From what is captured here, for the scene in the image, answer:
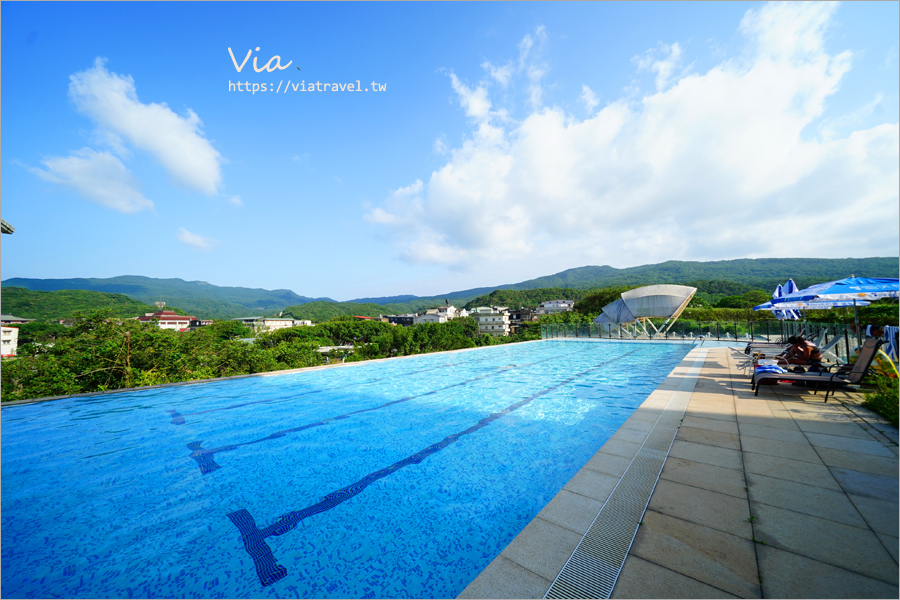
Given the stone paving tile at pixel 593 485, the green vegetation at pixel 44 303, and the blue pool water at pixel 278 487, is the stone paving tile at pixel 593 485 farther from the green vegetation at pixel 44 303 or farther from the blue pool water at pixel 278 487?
the green vegetation at pixel 44 303

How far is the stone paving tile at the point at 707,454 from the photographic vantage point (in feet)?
10.9

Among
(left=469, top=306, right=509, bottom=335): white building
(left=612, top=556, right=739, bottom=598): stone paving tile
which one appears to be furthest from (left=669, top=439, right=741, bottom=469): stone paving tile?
(left=469, top=306, right=509, bottom=335): white building

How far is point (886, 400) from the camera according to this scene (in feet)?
14.4

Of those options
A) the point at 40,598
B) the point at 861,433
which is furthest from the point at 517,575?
the point at 861,433

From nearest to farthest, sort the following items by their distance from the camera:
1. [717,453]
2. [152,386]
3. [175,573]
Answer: [175,573]
[717,453]
[152,386]

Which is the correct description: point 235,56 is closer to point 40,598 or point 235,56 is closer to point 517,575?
point 40,598

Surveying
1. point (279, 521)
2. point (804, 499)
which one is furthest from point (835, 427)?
point (279, 521)

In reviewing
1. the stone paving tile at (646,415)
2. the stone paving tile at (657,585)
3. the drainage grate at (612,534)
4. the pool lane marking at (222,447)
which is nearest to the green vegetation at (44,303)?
the pool lane marking at (222,447)

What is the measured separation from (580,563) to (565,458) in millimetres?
2738

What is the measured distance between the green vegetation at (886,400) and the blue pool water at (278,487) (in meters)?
3.41

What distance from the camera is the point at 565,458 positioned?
4.59 metres

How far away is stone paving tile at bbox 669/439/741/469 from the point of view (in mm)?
3318

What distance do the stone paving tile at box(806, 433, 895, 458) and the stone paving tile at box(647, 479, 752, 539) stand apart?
6.96 feet

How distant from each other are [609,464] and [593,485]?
541 mm
